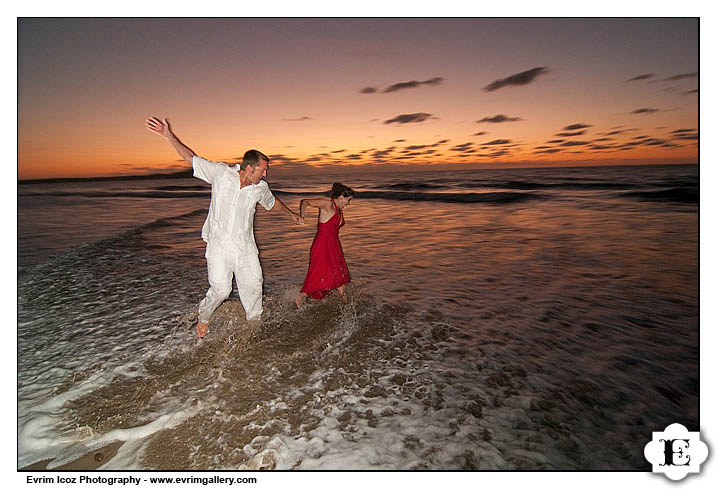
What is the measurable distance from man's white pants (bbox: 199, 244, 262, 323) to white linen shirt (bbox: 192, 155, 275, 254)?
0.08 meters

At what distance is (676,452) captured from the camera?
2.97m

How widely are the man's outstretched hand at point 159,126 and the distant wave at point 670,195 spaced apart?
22377 mm

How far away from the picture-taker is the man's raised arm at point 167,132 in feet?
11.0

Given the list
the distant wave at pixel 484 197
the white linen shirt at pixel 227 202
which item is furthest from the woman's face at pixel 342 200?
the distant wave at pixel 484 197

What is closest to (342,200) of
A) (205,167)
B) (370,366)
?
(205,167)

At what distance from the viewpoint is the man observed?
3.50 metres

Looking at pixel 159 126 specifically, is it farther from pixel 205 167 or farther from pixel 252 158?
pixel 252 158

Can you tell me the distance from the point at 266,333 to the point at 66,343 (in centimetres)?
227

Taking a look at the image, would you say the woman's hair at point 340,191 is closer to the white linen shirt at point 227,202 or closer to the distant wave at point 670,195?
the white linen shirt at point 227,202

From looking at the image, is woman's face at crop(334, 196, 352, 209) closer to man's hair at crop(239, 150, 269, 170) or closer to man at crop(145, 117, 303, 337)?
man at crop(145, 117, 303, 337)

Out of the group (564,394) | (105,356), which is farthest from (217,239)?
(564,394)

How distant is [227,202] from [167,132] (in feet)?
2.68

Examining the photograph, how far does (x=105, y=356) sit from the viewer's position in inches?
156
